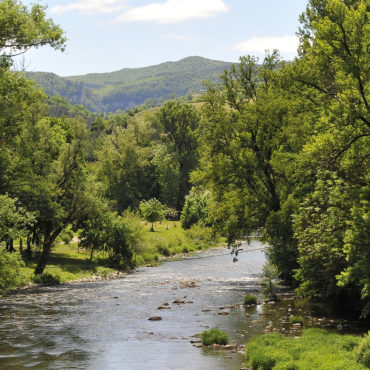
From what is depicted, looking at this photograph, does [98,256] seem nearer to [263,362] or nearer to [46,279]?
[46,279]

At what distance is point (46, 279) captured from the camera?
49312 millimetres

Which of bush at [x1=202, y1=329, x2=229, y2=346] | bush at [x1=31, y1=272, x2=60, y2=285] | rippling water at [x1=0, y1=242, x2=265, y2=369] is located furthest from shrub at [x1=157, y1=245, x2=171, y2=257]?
bush at [x1=202, y1=329, x2=229, y2=346]

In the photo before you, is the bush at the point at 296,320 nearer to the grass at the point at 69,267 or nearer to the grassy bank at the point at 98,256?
the grassy bank at the point at 98,256

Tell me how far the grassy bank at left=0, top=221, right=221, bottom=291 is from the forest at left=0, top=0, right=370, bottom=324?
183 centimetres

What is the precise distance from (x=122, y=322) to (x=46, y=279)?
20.4m

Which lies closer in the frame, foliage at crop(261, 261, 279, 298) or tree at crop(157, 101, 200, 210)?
foliage at crop(261, 261, 279, 298)

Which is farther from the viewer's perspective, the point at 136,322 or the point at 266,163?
the point at 266,163

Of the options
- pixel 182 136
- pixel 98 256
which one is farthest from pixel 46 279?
pixel 182 136

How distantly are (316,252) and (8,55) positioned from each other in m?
22.8

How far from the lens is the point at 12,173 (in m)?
39.6

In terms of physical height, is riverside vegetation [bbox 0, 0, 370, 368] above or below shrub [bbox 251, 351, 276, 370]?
above

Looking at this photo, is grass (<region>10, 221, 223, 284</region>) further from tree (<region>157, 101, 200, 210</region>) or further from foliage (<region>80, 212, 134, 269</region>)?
tree (<region>157, 101, 200, 210</region>)

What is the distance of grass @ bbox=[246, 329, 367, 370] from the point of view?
1841cm

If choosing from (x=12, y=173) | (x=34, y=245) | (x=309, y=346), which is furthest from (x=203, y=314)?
(x=34, y=245)
